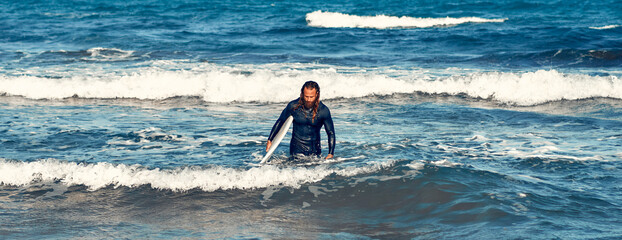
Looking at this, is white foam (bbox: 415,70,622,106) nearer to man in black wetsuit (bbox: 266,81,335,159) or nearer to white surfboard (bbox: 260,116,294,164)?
man in black wetsuit (bbox: 266,81,335,159)

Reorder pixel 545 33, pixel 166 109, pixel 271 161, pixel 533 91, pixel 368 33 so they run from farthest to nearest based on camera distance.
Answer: pixel 368 33 → pixel 545 33 → pixel 533 91 → pixel 166 109 → pixel 271 161

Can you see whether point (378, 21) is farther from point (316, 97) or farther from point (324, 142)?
point (316, 97)

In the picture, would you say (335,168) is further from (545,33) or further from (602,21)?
(602,21)

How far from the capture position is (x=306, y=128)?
8133 millimetres

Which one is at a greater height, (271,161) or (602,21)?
(602,21)

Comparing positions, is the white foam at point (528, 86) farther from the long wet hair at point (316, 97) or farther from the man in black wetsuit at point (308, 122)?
the long wet hair at point (316, 97)

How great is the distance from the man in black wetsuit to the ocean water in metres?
0.24

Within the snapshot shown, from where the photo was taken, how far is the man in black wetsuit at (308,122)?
25.3ft

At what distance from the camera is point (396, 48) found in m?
22.0

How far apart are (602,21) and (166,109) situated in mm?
22742

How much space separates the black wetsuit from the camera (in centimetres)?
791

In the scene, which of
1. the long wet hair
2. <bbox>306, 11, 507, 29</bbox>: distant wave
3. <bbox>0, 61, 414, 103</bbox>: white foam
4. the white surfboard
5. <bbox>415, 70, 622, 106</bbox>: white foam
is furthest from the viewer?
<bbox>306, 11, 507, 29</bbox>: distant wave

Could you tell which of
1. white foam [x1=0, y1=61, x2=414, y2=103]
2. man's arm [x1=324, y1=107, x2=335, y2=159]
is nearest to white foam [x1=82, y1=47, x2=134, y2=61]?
white foam [x1=0, y1=61, x2=414, y2=103]

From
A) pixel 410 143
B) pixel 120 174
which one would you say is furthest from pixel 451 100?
pixel 120 174
